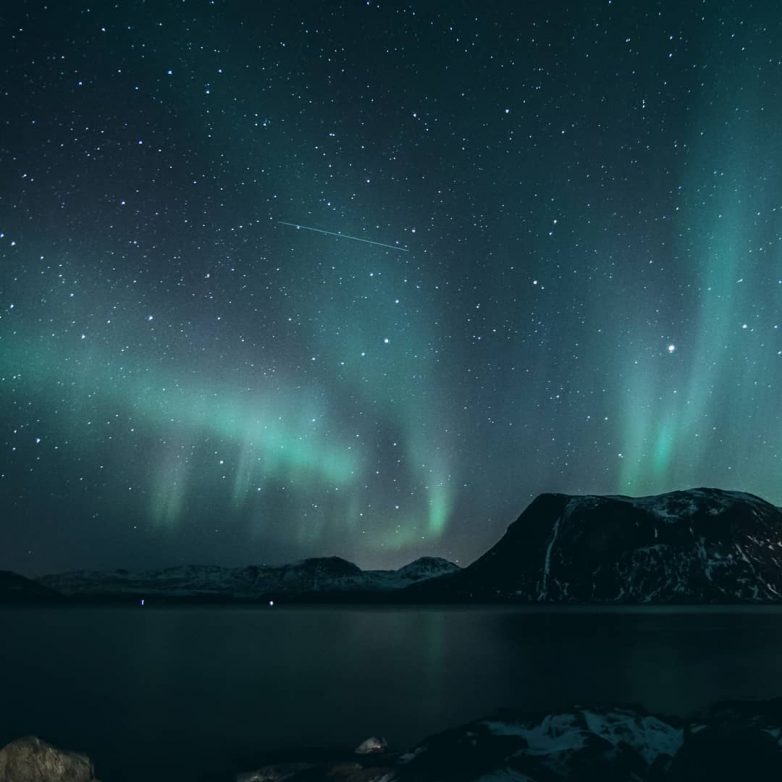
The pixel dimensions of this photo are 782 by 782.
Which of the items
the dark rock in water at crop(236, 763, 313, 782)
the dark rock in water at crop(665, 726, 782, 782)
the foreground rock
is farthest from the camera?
the dark rock in water at crop(236, 763, 313, 782)

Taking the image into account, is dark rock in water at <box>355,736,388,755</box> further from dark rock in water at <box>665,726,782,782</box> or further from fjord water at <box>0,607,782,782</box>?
dark rock in water at <box>665,726,782,782</box>

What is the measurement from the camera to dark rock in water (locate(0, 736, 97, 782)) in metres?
21.0

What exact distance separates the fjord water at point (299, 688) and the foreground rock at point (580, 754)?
7.28 m

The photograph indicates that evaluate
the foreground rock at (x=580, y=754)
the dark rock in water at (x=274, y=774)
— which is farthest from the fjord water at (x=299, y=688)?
the foreground rock at (x=580, y=754)

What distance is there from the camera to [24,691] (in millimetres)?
52219

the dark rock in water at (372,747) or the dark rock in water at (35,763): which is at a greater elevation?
the dark rock in water at (35,763)

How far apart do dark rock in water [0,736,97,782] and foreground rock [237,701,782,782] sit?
19.1 feet

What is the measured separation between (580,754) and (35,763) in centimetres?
1703

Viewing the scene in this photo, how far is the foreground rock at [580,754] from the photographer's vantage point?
21.3 meters

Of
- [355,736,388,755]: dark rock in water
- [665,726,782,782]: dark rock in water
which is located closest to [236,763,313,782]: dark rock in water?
[355,736,388,755]: dark rock in water

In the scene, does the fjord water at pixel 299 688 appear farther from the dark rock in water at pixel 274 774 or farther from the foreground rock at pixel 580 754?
the foreground rock at pixel 580 754

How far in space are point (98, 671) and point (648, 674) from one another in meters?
50.2

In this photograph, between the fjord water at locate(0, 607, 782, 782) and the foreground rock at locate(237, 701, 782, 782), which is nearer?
the foreground rock at locate(237, 701, 782, 782)

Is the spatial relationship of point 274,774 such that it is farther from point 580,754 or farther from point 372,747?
point 580,754
